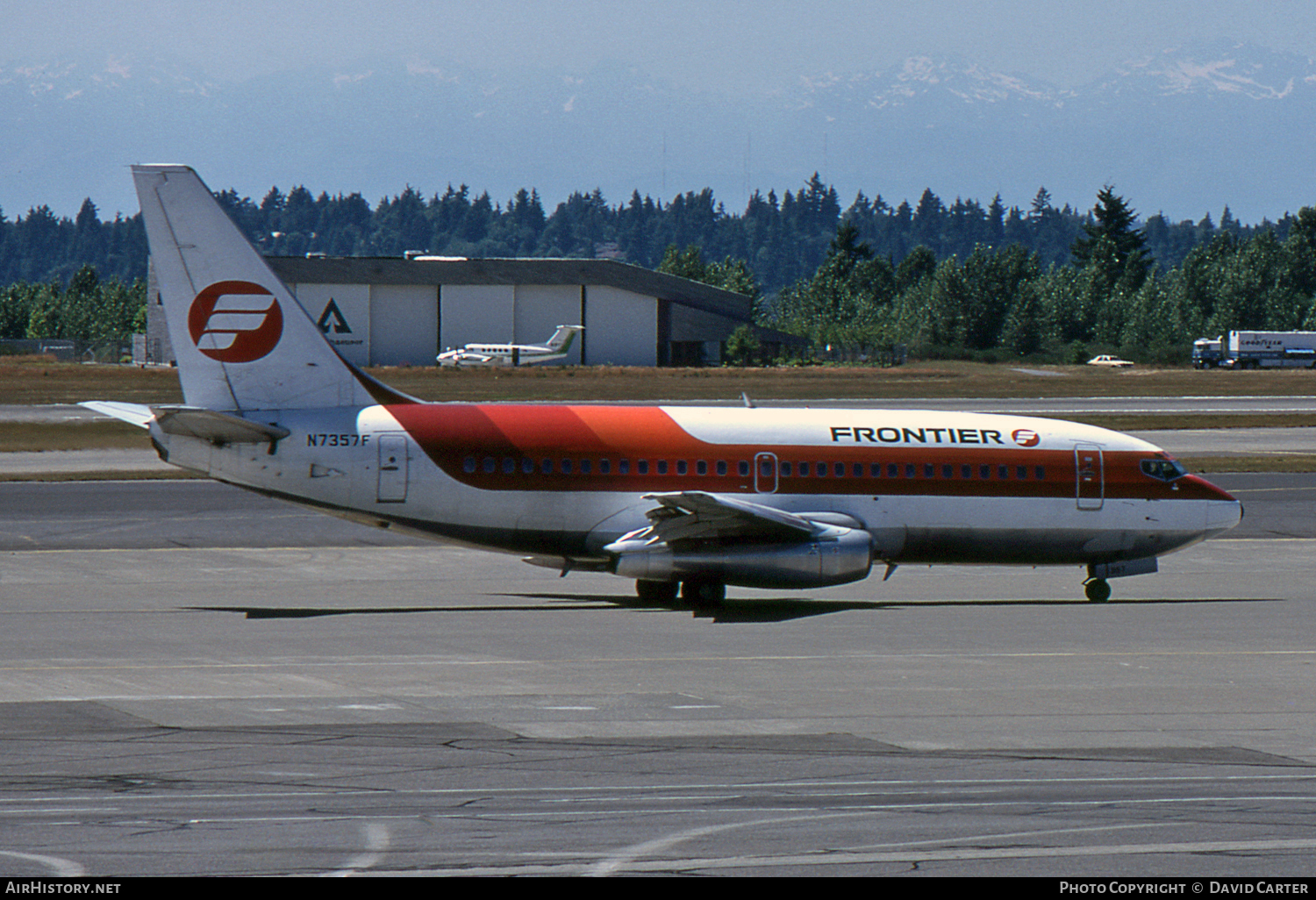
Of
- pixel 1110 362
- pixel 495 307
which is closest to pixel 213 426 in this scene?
pixel 495 307

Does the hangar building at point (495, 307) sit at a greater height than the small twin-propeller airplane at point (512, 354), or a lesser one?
greater

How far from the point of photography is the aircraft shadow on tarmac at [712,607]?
28234 millimetres

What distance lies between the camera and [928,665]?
23172mm

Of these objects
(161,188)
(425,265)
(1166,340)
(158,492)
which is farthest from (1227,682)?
(1166,340)

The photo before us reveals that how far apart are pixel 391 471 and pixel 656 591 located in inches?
228

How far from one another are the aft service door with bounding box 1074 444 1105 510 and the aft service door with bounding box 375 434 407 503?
13559mm

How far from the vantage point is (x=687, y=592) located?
29.3 metres

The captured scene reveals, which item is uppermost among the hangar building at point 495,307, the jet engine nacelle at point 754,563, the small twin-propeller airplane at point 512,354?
the hangar building at point 495,307

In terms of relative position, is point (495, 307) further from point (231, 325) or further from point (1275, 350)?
point (231, 325)

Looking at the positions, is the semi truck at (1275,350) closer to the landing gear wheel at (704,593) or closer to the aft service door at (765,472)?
the aft service door at (765,472)

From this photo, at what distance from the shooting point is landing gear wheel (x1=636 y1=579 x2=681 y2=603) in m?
30.1

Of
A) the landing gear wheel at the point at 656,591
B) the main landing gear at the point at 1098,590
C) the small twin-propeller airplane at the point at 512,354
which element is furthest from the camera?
the small twin-propeller airplane at the point at 512,354

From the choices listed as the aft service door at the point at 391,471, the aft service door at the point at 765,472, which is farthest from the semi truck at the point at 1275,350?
the aft service door at the point at 391,471

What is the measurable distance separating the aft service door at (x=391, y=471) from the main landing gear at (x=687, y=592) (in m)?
5.17
